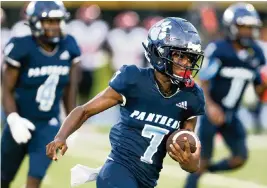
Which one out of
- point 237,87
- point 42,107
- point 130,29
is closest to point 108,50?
point 130,29

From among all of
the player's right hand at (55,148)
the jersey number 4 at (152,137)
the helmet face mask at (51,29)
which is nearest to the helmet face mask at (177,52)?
the jersey number 4 at (152,137)

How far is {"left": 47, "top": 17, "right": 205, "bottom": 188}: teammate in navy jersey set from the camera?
17.6ft

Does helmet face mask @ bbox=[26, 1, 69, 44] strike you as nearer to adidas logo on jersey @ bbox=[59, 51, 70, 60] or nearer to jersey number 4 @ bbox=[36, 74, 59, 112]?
adidas logo on jersey @ bbox=[59, 51, 70, 60]

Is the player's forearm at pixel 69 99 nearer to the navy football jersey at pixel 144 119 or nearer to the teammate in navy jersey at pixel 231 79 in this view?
the teammate in navy jersey at pixel 231 79

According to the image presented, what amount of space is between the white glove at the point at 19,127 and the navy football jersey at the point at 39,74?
0.57ft

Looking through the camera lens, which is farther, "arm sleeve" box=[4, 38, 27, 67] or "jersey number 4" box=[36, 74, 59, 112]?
"jersey number 4" box=[36, 74, 59, 112]

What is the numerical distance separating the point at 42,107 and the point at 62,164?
354cm

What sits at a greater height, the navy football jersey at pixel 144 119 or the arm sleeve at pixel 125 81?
the arm sleeve at pixel 125 81

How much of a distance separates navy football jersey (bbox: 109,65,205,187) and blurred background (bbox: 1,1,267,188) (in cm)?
159

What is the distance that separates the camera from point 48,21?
697cm

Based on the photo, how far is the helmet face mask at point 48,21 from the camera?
691 centimetres

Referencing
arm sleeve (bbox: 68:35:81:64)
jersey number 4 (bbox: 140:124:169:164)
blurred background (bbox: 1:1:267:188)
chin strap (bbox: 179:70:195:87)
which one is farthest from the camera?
blurred background (bbox: 1:1:267:188)

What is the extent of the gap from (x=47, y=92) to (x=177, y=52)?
75.4 inches

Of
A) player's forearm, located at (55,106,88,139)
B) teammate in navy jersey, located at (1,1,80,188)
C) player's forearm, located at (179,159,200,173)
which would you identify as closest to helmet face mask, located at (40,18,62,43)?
teammate in navy jersey, located at (1,1,80,188)
